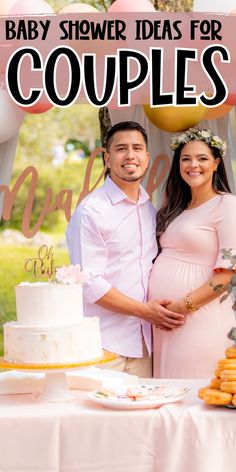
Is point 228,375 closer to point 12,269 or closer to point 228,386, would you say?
point 228,386

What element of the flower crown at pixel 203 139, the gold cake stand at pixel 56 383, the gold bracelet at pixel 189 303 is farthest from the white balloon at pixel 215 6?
the gold cake stand at pixel 56 383

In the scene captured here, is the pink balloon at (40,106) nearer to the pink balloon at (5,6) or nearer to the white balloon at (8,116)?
the white balloon at (8,116)

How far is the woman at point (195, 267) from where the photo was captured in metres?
3.65

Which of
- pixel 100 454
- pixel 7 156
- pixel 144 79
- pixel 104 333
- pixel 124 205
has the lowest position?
pixel 100 454

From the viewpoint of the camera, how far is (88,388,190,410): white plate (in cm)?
250

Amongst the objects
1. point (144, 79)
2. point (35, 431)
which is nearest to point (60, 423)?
point (35, 431)

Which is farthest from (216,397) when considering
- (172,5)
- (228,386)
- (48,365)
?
(172,5)

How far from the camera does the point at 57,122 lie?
12367 millimetres

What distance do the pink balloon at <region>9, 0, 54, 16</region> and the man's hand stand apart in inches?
57.1

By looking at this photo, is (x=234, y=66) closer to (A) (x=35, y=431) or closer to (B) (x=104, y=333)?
(B) (x=104, y=333)

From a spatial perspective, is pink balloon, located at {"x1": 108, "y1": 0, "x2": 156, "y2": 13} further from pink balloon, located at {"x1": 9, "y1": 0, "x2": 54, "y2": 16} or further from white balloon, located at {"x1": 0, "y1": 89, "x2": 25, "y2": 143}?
white balloon, located at {"x1": 0, "y1": 89, "x2": 25, "y2": 143}

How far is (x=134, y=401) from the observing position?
2529 mm

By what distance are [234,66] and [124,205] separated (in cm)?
94

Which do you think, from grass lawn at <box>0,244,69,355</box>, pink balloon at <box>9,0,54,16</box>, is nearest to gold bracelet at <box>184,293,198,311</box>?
pink balloon at <box>9,0,54,16</box>
